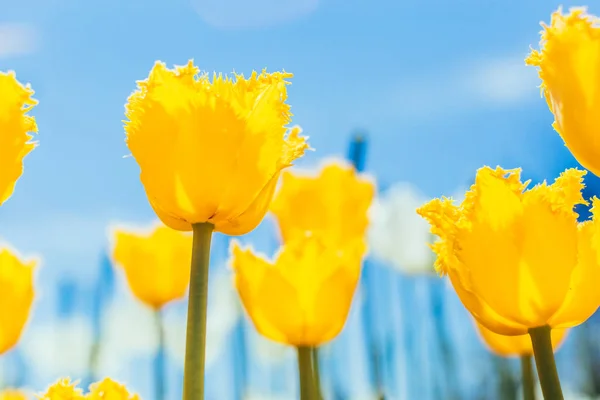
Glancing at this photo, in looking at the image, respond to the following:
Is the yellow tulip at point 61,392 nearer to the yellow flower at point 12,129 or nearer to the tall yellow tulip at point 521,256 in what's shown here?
the yellow flower at point 12,129

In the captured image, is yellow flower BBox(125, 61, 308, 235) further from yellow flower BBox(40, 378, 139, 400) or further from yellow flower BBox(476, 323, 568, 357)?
yellow flower BBox(476, 323, 568, 357)

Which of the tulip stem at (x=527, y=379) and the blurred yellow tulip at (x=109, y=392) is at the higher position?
the tulip stem at (x=527, y=379)

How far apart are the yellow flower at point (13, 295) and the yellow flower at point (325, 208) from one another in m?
0.84

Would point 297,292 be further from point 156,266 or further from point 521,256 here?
point 156,266

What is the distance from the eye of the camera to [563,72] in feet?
4.41

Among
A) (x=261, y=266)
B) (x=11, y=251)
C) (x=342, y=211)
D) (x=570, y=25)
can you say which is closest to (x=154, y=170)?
(x=261, y=266)

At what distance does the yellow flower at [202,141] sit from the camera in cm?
139

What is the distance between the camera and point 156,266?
3615 mm

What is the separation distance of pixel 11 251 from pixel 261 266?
74 cm

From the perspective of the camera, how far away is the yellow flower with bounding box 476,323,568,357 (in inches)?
77.4

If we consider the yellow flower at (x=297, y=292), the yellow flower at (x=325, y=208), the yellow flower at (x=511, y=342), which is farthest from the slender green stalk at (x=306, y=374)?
the yellow flower at (x=325, y=208)

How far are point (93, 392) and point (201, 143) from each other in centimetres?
45

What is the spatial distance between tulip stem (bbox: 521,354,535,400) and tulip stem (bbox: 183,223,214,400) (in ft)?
2.84

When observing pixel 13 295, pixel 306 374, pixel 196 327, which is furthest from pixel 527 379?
pixel 13 295
